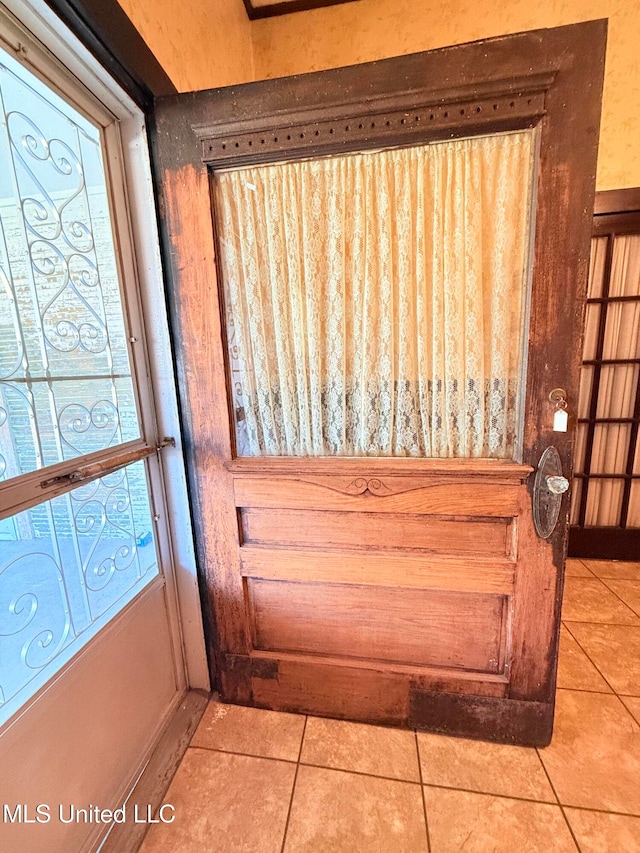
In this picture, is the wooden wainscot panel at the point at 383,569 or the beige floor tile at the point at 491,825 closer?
the beige floor tile at the point at 491,825

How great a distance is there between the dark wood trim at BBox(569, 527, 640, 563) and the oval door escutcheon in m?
1.69

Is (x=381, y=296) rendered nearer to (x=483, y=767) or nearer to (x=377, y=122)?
(x=377, y=122)

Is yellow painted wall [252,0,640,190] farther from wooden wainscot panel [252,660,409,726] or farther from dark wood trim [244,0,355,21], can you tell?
wooden wainscot panel [252,660,409,726]

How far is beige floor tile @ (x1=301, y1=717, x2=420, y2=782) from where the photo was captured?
3.70ft

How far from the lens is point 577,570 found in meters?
2.21

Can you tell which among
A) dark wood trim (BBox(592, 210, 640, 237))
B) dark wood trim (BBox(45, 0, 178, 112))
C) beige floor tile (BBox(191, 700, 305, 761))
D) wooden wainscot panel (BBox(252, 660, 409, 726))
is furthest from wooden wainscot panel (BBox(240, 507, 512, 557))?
dark wood trim (BBox(592, 210, 640, 237))

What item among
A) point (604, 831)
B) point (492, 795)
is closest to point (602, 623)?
point (604, 831)

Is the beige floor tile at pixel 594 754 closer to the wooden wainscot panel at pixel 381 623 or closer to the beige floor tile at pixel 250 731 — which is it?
the wooden wainscot panel at pixel 381 623

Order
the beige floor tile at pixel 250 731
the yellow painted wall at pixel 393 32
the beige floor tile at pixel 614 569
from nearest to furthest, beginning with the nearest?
the beige floor tile at pixel 250 731
the yellow painted wall at pixel 393 32
the beige floor tile at pixel 614 569

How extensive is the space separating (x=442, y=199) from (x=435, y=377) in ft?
1.66

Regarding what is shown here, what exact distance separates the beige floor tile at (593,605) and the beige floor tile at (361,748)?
1.16 meters

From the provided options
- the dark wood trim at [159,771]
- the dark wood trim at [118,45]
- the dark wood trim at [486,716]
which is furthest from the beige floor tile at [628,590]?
the dark wood trim at [118,45]

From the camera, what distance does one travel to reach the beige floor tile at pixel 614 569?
2133mm

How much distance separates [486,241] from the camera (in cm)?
100
